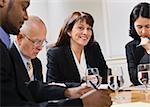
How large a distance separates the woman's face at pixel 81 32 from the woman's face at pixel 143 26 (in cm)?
47

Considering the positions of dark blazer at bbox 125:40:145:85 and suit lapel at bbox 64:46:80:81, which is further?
dark blazer at bbox 125:40:145:85

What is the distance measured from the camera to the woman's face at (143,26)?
7.54 ft

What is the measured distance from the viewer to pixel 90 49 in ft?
7.25

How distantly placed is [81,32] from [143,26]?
22.5 inches

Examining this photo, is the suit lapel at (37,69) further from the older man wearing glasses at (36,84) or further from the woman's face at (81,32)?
the woman's face at (81,32)

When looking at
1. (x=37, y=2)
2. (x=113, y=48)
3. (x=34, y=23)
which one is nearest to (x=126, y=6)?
(x=113, y=48)

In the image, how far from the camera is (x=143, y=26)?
2.31 metres

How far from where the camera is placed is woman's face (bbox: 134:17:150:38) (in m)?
2.30

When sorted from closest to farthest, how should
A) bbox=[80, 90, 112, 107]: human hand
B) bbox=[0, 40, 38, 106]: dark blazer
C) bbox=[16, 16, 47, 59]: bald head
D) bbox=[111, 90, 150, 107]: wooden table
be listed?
bbox=[0, 40, 38, 106]: dark blazer < bbox=[80, 90, 112, 107]: human hand < bbox=[111, 90, 150, 107]: wooden table < bbox=[16, 16, 47, 59]: bald head

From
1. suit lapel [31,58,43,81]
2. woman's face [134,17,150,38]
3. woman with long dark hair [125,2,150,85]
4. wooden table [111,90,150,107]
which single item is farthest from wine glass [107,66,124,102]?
woman's face [134,17,150,38]

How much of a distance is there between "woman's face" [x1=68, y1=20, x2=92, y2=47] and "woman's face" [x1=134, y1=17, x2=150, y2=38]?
1.53 ft

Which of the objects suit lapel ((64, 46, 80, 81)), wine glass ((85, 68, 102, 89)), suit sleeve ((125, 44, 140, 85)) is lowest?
suit sleeve ((125, 44, 140, 85))

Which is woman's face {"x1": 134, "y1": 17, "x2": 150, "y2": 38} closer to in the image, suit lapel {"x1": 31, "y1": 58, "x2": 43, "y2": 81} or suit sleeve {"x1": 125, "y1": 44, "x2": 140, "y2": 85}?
suit sleeve {"x1": 125, "y1": 44, "x2": 140, "y2": 85}

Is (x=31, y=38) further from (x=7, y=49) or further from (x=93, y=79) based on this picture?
(x=7, y=49)
